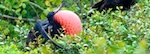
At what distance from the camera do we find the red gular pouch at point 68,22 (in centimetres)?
396

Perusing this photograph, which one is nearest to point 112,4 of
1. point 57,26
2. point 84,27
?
point 84,27

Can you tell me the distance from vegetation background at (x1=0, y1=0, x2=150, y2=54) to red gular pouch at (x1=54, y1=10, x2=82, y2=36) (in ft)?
0.31

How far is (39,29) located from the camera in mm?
4047

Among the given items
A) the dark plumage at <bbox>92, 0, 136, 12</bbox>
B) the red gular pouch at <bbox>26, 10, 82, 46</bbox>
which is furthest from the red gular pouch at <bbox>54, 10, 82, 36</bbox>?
the dark plumage at <bbox>92, 0, 136, 12</bbox>

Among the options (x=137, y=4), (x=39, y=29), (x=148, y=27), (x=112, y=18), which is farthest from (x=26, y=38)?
(x=137, y=4)

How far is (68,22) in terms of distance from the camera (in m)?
4.02

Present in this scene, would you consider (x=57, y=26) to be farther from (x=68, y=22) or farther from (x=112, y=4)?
(x=112, y=4)

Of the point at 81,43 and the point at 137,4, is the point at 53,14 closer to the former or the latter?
the point at 81,43

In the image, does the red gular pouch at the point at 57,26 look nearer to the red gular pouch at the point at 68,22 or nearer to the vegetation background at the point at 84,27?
the red gular pouch at the point at 68,22

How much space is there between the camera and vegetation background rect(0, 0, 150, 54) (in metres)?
3.30

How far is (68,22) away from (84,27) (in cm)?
22

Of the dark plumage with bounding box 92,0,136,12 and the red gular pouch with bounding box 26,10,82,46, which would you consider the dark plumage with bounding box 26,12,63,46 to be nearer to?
the red gular pouch with bounding box 26,10,82,46

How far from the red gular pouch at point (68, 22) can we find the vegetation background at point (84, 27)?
0.09m

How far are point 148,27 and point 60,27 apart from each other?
2.55 ft
